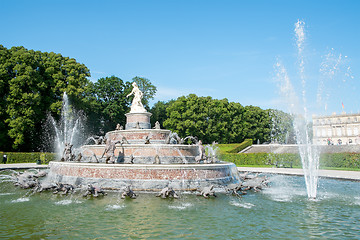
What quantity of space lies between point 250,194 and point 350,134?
337 feet

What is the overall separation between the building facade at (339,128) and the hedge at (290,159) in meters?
70.3

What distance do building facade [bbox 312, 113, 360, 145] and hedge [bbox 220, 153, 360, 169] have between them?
70.3 metres

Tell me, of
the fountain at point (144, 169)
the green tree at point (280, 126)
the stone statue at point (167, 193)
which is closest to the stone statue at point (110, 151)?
the fountain at point (144, 169)

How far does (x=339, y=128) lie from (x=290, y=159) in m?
81.2

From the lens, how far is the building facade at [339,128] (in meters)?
98.9

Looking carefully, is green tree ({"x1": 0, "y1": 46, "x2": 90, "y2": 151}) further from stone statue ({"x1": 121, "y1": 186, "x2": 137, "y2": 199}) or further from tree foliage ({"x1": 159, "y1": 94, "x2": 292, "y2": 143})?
stone statue ({"x1": 121, "y1": 186, "x2": 137, "y2": 199})

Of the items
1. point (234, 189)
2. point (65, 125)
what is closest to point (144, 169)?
point (234, 189)

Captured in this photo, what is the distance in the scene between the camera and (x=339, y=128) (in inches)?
4026

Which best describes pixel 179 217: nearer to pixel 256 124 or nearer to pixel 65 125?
pixel 65 125

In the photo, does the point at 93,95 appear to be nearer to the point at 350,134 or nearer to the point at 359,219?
the point at 359,219

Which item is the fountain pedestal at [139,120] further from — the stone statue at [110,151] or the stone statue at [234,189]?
the stone statue at [234,189]

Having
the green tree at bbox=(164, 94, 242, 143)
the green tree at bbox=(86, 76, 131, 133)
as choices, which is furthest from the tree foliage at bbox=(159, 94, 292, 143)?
the green tree at bbox=(86, 76, 131, 133)

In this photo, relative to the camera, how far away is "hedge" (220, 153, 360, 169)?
30.8 m

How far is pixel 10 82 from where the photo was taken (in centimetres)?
3888
